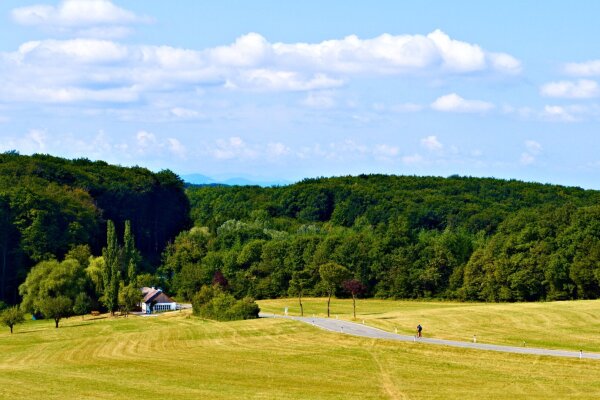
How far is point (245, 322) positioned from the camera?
3812 inches

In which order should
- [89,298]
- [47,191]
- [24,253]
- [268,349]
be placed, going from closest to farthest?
[268,349]
[89,298]
[24,253]
[47,191]

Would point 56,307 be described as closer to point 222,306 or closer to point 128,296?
point 128,296

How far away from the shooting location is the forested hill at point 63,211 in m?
152

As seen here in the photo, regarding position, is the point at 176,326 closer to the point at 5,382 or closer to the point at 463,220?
the point at 5,382

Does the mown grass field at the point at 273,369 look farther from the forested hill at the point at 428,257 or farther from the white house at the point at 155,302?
the forested hill at the point at 428,257

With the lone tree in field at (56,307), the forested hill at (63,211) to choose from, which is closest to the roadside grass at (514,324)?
the lone tree in field at (56,307)

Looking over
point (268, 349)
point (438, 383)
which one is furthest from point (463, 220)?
point (438, 383)

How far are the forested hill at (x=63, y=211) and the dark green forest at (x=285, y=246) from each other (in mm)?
225

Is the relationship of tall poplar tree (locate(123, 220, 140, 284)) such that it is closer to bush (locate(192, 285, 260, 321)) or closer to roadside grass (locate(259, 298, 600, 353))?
bush (locate(192, 285, 260, 321))

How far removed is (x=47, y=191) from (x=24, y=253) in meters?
17.3

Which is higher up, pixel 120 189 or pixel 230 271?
pixel 120 189

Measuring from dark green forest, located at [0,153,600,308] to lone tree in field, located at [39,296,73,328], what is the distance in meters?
9.11

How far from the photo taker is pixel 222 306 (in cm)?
10888

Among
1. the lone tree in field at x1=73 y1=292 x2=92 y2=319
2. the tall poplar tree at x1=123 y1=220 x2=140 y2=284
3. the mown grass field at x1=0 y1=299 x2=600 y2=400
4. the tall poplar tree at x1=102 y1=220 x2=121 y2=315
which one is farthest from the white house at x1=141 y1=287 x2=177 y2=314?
the mown grass field at x1=0 y1=299 x2=600 y2=400
